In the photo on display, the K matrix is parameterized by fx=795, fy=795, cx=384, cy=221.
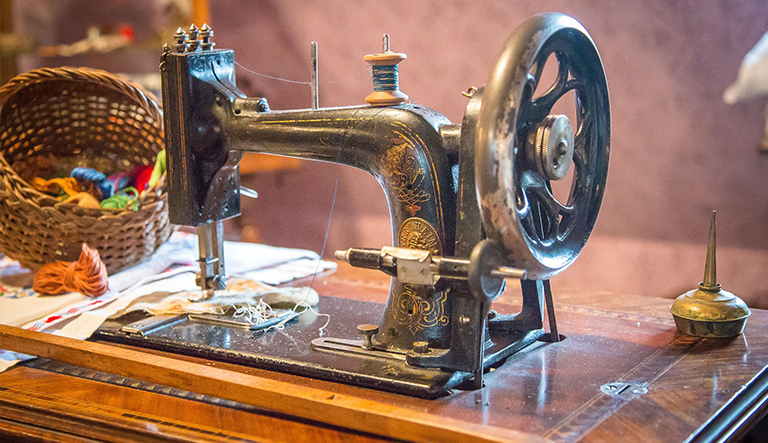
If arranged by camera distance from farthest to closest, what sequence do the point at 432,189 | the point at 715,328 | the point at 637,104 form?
1. the point at 637,104
2. the point at 715,328
3. the point at 432,189

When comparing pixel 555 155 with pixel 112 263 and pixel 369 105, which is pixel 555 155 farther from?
pixel 112 263

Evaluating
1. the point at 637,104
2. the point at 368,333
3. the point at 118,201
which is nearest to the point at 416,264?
the point at 368,333

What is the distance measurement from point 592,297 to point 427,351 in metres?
0.55

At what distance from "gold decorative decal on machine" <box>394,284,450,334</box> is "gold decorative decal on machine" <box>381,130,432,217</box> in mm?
119

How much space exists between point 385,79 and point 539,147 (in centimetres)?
31

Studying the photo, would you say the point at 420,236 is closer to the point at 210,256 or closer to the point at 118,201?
the point at 210,256

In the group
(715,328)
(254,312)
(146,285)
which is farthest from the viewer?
(146,285)

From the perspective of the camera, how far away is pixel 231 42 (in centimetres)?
390

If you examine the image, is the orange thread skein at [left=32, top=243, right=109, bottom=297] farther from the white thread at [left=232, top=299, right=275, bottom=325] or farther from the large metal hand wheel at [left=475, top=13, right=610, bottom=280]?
the large metal hand wheel at [left=475, top=13, right=610, bottom=280]

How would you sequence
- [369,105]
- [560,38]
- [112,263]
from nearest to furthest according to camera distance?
[560,38] → [369,105] → [112,263]

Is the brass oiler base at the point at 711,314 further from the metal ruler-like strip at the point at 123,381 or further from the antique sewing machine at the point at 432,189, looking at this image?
the metal ruler-like strip at the point at 123,381

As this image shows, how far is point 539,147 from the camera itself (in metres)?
1.06

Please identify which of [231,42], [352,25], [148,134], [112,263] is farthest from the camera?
[231,42]

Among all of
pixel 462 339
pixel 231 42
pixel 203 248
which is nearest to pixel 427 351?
pixel 462 339
